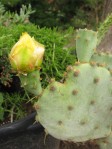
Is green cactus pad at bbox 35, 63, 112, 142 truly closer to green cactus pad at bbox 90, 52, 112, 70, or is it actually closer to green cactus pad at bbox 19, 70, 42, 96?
green cactus pad at bbox 19, 70, 42, 96

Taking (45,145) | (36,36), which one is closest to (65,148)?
(45,145)

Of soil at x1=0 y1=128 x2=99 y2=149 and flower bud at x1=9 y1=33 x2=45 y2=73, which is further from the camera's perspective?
soil at x1=0 y1=128 x2=99 y2=149

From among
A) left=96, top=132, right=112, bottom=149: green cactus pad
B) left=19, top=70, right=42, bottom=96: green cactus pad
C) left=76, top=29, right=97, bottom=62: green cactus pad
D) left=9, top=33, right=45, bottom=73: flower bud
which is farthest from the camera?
left=96, top=132, right=112, bottom=149: green cactus pad

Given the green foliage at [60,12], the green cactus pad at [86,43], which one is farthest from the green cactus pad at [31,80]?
the green foliage at [60,12]

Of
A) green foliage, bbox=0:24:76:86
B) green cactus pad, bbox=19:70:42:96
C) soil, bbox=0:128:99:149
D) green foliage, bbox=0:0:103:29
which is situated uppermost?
green cactus pad, bbox=19:70:42:96

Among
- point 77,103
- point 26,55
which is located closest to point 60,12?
point 77,103

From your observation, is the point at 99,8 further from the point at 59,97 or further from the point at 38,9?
the point at 59,97

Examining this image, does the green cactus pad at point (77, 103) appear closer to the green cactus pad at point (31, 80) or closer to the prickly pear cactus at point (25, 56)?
the green cactus pad at point (31, 80)

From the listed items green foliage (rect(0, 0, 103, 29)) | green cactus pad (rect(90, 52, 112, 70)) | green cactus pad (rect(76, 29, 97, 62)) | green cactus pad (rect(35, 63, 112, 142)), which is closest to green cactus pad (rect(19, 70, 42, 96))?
green cactus pad (rect(35, 63, 112, 142))
